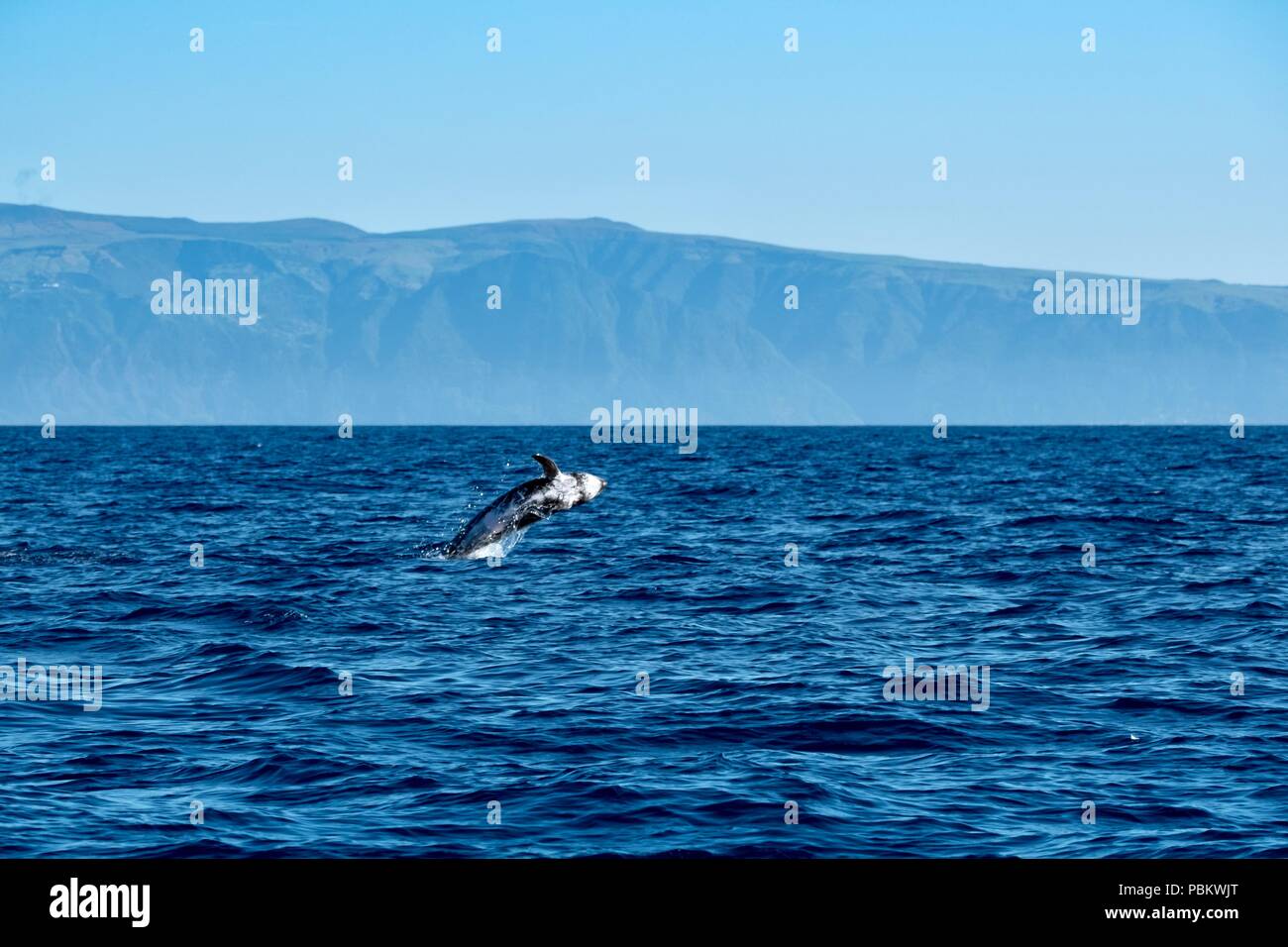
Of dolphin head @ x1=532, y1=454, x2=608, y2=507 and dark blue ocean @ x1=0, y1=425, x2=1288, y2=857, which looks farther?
dolphin head @ x1=532, y1=454, x2=608, y2=507

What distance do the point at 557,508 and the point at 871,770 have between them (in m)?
12.4

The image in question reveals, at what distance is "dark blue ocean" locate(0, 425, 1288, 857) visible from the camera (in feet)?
40.1

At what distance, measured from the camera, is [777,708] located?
16.9 m

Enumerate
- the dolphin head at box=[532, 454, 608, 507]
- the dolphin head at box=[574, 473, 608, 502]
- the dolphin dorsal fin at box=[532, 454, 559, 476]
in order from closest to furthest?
the dolphin dorsal fin at box=[532, 454, 559, 476] < the dolphin head at box=[532, 454, 608, 507] < the dolphin head at box=[574, 473, 608, 502]

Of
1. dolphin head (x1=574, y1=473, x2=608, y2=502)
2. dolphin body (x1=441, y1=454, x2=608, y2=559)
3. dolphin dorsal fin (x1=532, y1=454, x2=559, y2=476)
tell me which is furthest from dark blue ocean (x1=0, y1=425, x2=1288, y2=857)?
dolphin dorsal fin (x1=532, y1=454, x2=559, y2=476)

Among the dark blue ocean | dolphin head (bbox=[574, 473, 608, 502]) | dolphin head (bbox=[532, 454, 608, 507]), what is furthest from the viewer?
→ dolphin head (bbox=[574, 473, 608, 502])

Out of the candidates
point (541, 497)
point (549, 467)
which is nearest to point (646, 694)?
point (549, 467)

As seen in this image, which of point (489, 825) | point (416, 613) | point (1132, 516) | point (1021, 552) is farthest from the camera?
point (1132, 516)

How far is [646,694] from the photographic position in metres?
17.7

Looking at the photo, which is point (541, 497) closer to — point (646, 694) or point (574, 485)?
point (574, 485)

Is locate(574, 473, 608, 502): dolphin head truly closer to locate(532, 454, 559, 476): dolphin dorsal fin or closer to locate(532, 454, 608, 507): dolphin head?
locate(532, 454, 608, 507): dolphin head
